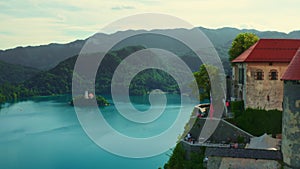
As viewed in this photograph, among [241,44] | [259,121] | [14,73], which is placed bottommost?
[14,73]

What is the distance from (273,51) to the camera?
2292cm

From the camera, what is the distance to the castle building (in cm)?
2219

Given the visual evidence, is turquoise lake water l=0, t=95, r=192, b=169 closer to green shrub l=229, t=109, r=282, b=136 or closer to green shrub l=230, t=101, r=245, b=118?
green shrub l=230, t=101, r=245, b=118

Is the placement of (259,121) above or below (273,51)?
below

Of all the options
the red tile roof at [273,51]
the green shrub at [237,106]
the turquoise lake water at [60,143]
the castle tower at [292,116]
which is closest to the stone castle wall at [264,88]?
the red tile roof at [273,51]

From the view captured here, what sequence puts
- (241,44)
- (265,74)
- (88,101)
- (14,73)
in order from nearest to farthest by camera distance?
(265,74), (241,44), (88,101), (14,73)

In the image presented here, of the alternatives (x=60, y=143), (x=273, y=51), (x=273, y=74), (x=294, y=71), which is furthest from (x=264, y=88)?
(x=60, y=143)

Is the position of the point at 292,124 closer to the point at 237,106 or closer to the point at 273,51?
the point at 237,106

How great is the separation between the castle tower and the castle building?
497cm

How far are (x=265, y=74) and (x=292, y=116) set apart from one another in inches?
240

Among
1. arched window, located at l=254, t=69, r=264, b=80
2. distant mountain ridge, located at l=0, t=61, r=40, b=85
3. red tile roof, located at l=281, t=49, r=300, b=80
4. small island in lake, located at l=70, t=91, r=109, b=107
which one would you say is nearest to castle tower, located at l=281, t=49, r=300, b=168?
red tile roof, located at l=281, t=49, r=300, b=80

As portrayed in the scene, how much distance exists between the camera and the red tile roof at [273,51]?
2233 centimetres

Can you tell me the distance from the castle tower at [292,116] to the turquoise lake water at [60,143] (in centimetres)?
2029

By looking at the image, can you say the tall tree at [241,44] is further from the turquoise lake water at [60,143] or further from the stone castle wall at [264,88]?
the turquoise lake water at [60,143]
